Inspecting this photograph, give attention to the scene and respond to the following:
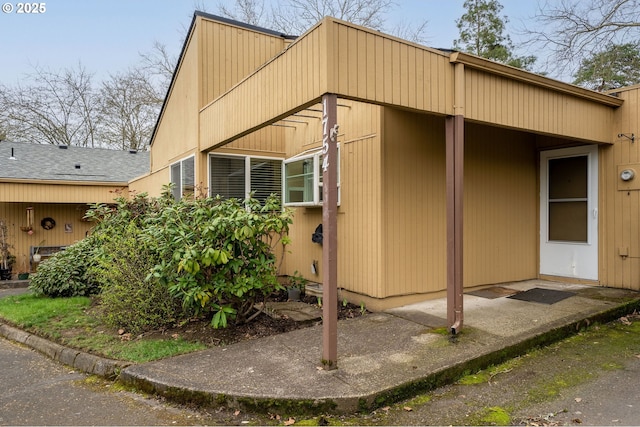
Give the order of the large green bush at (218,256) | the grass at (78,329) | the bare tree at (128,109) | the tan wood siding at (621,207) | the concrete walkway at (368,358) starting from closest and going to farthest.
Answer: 1. the concrete walkway at (368,358)
2. the grass at (78,329)
3. the large green bush at (218,256)
4. the tan wood siding at (621,207)
5. the bare tree at (128,109)

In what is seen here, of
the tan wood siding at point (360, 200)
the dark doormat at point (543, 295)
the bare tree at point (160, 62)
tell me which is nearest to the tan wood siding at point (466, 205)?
the tan wood siding at point (360, 200)

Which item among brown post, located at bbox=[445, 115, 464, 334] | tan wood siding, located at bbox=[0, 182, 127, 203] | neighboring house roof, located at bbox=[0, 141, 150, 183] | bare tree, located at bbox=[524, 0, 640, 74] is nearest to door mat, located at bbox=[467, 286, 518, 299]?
brown post, located at bbox=[445, 115, 464, 334]

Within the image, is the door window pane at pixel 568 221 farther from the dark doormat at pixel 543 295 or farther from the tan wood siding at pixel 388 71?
the tan wood siding at pixel 388 71

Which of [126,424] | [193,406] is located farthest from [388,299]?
[126,424]

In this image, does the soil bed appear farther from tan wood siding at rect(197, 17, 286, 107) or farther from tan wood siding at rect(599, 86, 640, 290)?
tan wood siding at rect(599, 86, 640, 290)

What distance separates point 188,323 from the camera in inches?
190

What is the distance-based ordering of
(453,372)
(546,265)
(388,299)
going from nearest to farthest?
1. (453,372)
2. (388,299)
3. (546,265)

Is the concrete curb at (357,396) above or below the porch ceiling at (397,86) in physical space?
below

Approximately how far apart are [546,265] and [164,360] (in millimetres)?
6166

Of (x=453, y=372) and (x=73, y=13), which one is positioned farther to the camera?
(x=73, y=13)

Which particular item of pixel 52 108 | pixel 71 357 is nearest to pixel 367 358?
pixel 71 357

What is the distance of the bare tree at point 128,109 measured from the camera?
18906mm

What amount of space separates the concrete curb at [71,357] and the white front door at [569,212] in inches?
256

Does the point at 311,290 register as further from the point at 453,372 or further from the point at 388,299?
the point at 453,372
